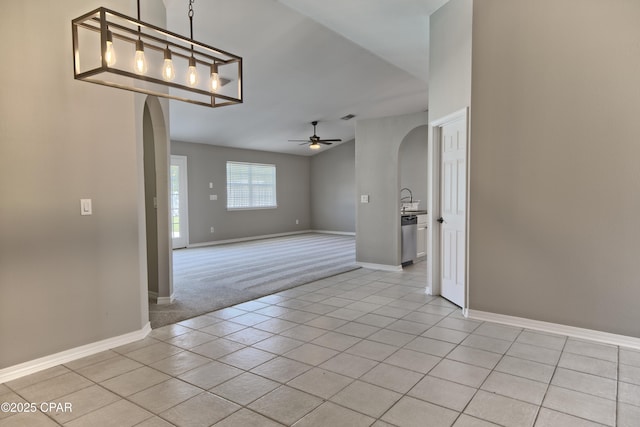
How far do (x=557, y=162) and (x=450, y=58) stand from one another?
1.50m

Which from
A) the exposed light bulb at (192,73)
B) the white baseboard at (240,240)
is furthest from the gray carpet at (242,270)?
the exposed light bulb at (192,73)

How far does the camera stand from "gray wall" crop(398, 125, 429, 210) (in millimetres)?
9742

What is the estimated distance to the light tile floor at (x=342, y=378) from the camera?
206 centimetres

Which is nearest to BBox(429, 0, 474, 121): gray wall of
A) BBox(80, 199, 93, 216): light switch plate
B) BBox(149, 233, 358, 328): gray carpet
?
BBox(149, 233, 358, 328): gray carpet

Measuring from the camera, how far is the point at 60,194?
2695 millimetres

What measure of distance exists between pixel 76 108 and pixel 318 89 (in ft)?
14.4

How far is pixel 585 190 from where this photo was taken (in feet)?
10.1

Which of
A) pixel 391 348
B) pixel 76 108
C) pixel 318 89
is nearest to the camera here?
pixel 76 108

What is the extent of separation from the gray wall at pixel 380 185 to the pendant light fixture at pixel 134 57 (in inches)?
119

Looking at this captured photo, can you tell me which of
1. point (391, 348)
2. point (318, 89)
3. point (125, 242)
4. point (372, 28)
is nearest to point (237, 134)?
point (318, 89)

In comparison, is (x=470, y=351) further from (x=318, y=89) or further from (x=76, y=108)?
(x=318, y=89)

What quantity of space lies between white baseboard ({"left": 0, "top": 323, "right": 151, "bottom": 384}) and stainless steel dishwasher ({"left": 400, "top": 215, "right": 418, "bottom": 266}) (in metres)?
4.17

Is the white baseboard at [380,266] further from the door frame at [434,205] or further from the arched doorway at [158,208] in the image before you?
the arched doorway at [158,208]

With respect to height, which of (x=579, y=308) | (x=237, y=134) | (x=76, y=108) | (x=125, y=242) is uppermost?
(x=237, y=134)
